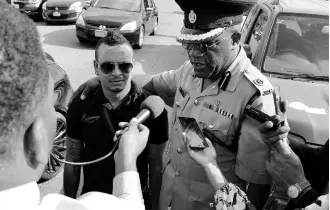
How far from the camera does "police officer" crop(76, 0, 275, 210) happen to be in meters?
2.50

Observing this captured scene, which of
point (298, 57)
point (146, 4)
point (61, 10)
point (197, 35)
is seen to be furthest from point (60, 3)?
point (197, 35)

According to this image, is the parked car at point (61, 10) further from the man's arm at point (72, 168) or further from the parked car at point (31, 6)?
the man's arm at point (72, 168)

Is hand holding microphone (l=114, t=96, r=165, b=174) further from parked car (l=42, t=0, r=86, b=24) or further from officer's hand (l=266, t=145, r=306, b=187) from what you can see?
parked car (l=42, t=0, r=86, b=24)

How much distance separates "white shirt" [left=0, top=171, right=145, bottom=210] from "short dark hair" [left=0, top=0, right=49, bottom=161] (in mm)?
124

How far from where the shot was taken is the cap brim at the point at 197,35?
8.62ft

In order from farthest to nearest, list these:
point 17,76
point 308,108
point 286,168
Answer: point 308,108, point 286,168, point 17,76

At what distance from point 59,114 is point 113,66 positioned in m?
2.71

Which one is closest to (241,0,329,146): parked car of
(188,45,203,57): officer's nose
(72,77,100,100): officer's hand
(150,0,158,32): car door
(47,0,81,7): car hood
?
(188,45,203,57): officer's nose

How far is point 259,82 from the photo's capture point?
2.57 metres

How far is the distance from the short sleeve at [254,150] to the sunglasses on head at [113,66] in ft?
3.12

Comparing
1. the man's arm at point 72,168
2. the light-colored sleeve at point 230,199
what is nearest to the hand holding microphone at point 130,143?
the light-colored sleeve at point 230,199

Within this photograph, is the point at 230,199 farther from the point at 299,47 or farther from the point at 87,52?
the point at 87,52

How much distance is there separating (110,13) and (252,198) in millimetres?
10008

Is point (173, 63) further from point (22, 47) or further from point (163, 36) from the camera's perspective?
point (22, 47)
